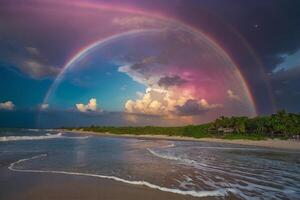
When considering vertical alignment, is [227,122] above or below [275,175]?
above

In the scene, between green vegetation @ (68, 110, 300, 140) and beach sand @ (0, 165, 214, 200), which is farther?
green vegetation @ (68, 110, 300, 140)

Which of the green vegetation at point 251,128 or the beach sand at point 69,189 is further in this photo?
the green vegetation at point 251,128

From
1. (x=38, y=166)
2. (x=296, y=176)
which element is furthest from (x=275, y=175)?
(x=38, y=166)

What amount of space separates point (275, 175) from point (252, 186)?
146 inches

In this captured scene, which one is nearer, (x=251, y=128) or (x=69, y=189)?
(x=69, y=189)

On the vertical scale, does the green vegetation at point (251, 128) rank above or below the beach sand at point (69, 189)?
above

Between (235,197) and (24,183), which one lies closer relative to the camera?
(235,197)

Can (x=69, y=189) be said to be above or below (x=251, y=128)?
below

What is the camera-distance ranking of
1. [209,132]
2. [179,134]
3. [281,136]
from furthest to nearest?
[179,134] → [209,132] → [281,136]

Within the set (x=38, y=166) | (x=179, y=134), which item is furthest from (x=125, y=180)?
(x=179, y=134)

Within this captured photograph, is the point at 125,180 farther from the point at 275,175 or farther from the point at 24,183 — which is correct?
the point at 275,175

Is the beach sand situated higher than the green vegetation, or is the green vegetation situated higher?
the green vegetation

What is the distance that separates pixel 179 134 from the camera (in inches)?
3334

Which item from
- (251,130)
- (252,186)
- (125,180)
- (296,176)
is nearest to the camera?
(252,186)
